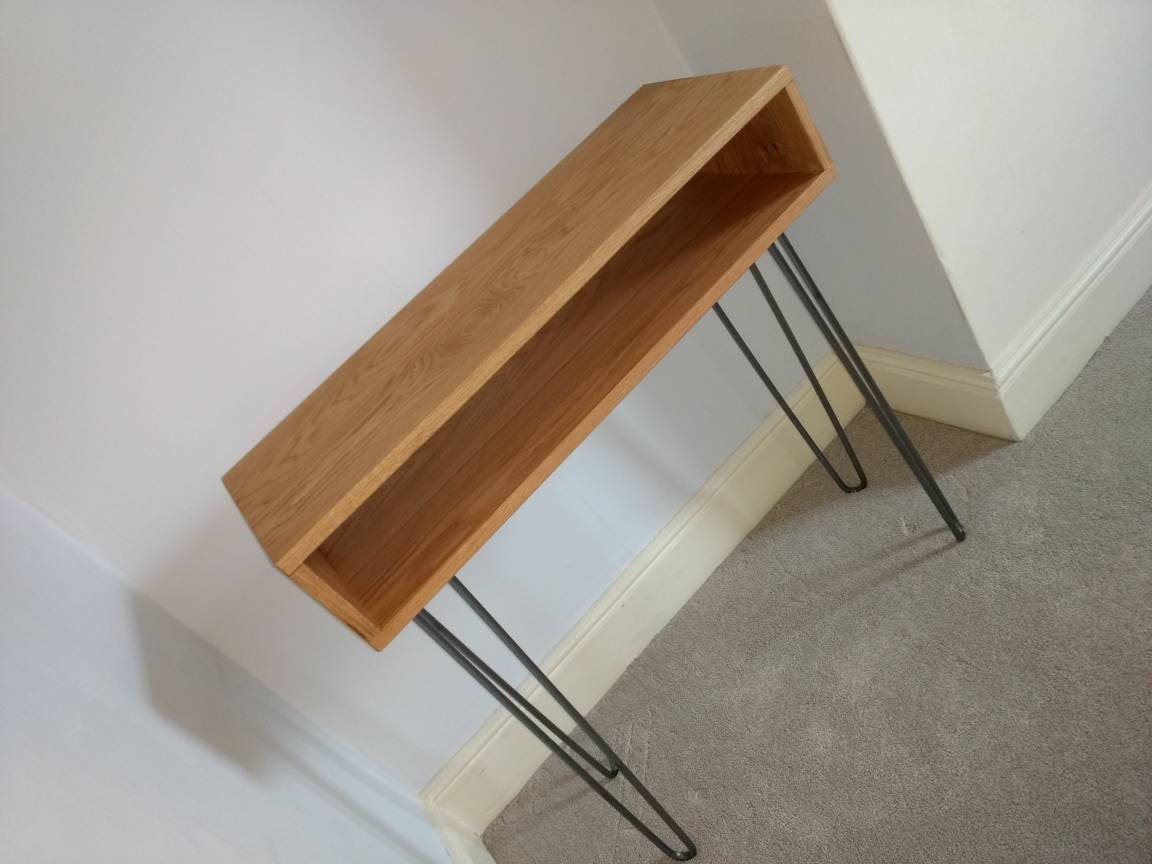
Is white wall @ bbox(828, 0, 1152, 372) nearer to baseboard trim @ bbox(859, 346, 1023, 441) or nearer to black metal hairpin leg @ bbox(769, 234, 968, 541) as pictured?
baseboard trim @ bbox(859, 346, 1023, 441)

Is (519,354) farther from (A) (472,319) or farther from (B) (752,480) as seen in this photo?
(B) (752,480)

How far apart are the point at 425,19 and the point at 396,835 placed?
1.30m

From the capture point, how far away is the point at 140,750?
1.21m

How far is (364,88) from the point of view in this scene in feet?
4.97

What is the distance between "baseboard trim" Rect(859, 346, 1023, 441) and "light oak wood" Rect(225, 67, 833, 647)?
59cm

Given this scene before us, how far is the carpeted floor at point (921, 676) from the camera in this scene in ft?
4.57

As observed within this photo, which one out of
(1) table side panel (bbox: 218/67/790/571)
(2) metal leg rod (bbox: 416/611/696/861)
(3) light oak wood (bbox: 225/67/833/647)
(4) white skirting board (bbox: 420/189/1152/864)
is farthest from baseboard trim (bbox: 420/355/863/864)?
(1) table side panel (bbox: 218/67/790/571)

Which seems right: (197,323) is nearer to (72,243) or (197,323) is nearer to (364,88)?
(72,243)

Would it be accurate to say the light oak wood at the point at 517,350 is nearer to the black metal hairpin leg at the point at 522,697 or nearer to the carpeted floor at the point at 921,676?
the black metal hairpin leg at the point at 522,697

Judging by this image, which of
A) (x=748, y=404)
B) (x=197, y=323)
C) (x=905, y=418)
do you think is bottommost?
(x=905, y=418)

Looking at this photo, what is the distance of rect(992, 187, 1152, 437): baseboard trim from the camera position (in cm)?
180

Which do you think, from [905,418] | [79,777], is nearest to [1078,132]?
[905,418]

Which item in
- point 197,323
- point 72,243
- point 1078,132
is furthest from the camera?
point 1078,132

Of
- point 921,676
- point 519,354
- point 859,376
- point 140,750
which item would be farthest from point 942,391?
point 140,750
